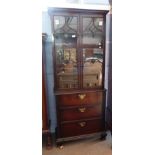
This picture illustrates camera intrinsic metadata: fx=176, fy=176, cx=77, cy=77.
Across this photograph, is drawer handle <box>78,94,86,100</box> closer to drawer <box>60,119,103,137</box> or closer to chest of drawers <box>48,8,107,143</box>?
chest of drawers <box>48,8,107,143</box>

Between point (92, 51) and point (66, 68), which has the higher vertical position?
point (92, 51)

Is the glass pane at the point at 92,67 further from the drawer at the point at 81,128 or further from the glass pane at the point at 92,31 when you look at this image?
the drawer at the point at 81,128

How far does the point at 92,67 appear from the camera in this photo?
88.4 inches

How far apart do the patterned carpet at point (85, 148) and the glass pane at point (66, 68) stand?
2.48ft

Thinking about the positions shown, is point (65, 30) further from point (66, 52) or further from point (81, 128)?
point (81, 128)

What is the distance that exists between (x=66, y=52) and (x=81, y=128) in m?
0.98

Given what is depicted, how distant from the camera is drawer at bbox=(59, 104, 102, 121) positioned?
2143mm

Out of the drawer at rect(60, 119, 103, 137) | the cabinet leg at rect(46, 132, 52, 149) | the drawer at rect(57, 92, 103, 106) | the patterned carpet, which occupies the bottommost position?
the patterned carpet

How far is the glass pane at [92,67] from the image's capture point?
220cm

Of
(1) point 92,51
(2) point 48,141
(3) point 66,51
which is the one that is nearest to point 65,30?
(3) point 66,51

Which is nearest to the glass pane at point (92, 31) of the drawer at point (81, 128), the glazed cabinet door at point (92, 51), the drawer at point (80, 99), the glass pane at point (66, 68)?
the glazed cabinet door at point (92, 51)

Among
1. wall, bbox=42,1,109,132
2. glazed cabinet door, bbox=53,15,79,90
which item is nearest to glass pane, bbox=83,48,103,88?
glazed cabinet door, bbox=53,15,79,90
